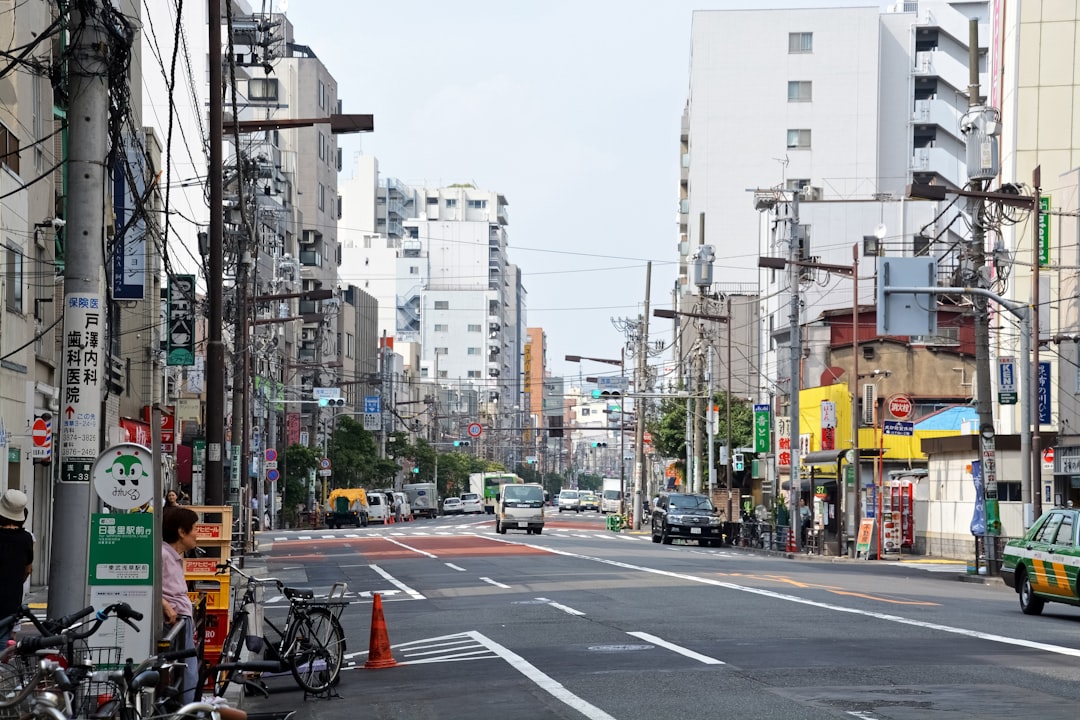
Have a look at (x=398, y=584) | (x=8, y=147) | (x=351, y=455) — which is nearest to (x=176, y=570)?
(x=398, y=584)

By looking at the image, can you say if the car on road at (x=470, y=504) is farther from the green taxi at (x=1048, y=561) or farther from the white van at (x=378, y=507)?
the green taxi at (x=1048, y=561)

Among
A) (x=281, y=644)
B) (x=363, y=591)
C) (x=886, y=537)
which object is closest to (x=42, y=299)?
(x=363, y=591)

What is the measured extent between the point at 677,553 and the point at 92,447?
3773cm

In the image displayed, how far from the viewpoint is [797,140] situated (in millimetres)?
98562

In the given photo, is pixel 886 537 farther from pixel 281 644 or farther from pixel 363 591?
pixel 281 644

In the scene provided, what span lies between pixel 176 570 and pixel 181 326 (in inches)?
1430

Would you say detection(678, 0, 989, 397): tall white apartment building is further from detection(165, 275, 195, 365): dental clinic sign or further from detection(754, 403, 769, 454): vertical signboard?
detection(165, 275, 195, 365): dental clinic sign

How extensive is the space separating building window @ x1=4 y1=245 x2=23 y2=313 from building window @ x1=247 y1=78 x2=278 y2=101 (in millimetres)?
78985

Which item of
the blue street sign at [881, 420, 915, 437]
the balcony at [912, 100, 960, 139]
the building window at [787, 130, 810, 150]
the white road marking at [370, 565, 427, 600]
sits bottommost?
the white road marking at [370, 565, 427, 600]

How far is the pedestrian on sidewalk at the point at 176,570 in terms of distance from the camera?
11.9m

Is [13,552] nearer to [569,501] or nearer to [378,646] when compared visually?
[378,646]

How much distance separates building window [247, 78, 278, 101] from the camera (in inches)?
4358

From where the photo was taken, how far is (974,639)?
1911 centimetres

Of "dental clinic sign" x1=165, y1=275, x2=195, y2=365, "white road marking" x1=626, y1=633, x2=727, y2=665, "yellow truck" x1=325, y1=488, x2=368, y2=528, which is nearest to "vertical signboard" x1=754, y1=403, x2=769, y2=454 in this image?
"dental clinic sign" x1=165, y1=275, x2=195, y2=365
